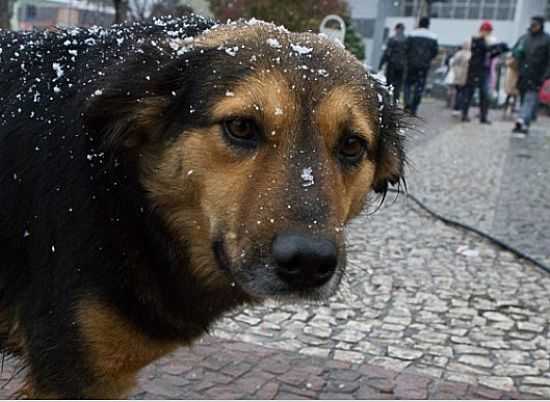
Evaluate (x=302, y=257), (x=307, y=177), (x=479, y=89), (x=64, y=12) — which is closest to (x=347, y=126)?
(x=307, y=177)

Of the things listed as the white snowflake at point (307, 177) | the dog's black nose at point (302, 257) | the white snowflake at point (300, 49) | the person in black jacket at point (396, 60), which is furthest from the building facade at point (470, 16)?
the dog's black nose at point (302, 257)

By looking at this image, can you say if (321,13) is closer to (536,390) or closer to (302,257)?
(536,390)

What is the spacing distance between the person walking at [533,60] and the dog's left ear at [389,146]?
13.0 meters

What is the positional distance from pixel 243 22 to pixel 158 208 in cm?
90

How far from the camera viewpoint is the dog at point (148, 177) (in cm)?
235

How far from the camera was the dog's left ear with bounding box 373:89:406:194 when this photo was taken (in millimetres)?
2879

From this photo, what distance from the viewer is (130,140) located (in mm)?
2564

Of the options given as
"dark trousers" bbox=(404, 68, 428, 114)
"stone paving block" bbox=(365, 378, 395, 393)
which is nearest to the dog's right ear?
"stone paving block" bbox=(365, 378, 395, 393)

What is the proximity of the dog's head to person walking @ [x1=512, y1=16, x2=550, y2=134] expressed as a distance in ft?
44.1

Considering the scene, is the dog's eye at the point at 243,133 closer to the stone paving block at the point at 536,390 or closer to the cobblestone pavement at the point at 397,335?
the cobblestone pavement at the point at 397,335

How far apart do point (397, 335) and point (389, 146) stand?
2048 mm

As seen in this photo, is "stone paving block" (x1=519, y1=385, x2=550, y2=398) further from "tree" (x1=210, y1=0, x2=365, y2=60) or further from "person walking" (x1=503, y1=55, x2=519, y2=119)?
"person walking" (x1=503, y1=55, x2=519, y2=119)

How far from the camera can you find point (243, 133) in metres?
2.37

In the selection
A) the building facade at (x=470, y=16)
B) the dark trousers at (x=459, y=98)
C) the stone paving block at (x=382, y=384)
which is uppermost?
the building facade at (x=470, y=16)
